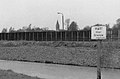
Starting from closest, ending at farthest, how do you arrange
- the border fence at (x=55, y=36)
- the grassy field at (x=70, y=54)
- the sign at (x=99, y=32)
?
1. the sign at (x=99, y=32)
2. the grassy field at (x=70, y=54)
3. the border fence at (x=55, y=36)

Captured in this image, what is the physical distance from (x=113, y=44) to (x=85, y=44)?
407cm

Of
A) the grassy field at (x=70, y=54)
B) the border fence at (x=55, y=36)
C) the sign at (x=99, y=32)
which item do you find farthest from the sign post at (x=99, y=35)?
the border fence at (x=55, y=36)

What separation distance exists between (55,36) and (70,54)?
39.9 ft

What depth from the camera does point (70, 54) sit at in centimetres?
2469

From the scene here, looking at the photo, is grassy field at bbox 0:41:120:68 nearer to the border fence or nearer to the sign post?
the border fence

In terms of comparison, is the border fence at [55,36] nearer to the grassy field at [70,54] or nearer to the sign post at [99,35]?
the grassy field at [70,54]

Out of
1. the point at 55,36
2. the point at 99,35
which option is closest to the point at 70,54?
the point at 55,36

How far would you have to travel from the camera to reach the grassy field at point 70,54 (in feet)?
69.8

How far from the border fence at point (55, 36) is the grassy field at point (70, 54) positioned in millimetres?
4092

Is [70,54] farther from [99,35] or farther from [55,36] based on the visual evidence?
[99,35]

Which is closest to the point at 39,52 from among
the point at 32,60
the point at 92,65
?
the point at 32,60

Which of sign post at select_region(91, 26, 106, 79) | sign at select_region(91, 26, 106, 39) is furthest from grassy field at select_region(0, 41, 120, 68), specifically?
sign at select_region(91, 26, 106, 39)

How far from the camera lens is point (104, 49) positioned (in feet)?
73.3

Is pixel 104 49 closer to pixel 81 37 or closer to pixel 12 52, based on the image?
pixel 81 37
